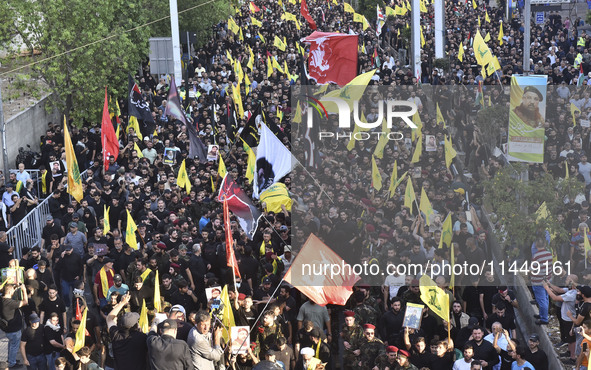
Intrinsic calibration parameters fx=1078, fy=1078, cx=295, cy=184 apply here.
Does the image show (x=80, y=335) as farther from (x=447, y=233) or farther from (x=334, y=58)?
(x=334, y=58)

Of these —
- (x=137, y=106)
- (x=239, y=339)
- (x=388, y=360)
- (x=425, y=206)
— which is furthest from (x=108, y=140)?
(x=388, y=360)

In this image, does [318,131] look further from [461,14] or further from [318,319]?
[461,14]

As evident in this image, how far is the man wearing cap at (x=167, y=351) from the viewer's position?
406 inches

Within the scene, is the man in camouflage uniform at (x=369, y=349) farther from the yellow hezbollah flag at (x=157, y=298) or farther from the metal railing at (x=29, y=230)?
the metal railing at (x=29, y=230)

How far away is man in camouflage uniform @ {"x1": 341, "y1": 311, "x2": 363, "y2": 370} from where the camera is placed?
498 inches

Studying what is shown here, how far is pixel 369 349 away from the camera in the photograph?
40.3ft

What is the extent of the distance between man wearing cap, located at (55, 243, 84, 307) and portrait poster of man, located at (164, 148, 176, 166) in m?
6.03

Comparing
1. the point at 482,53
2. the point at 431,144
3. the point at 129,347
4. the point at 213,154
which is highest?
the point at 129,347

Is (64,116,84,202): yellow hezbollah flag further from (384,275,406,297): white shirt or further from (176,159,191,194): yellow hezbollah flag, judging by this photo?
(384,275,406,297): white shirt

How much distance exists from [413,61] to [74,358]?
77.4 ft

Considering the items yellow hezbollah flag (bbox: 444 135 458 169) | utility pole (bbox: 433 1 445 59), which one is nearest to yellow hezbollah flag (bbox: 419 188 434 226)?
yellow hezbollah flag (bbox: 444 135 458 169)

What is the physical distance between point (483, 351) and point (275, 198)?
6.03 m

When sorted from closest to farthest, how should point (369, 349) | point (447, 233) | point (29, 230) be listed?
1. point (369, 349)
2. point (447, 233)
3. point (29, 230)

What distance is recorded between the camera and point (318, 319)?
13586 millimetres
